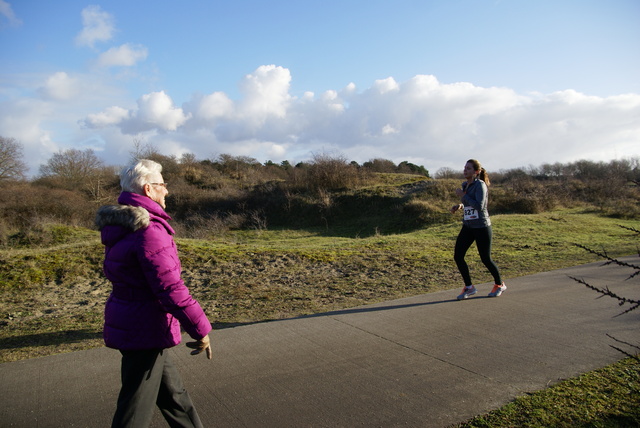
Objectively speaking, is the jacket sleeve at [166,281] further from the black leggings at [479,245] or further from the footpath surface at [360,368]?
the black leggings at [479,245]

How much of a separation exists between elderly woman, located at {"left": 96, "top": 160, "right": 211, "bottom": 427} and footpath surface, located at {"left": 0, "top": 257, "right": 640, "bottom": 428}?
0.80 metres

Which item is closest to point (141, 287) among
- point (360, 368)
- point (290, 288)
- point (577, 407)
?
point (360, 368)

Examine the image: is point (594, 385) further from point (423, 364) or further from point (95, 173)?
point (95, 173)

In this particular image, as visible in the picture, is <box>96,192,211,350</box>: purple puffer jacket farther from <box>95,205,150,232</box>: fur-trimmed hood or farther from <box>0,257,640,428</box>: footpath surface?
<box>0,257,640,428</box>: footpath surface

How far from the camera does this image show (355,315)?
5.96 m

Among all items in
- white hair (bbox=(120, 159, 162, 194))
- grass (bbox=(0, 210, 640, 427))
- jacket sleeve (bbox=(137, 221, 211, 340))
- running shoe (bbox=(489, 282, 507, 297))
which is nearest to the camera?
jacket sleeve (bbox=(137, 221, 211, 340))

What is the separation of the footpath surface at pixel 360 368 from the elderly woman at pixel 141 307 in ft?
2.62

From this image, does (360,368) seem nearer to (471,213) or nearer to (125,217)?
(125,217)

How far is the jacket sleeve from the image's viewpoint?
2582 mm

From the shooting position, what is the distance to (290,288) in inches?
304

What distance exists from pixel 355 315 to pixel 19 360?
12.4 ft

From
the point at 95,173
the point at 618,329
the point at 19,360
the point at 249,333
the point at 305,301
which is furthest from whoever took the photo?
the point at 95,173

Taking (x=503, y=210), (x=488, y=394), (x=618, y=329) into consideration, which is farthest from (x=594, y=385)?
(x=503, y=210)

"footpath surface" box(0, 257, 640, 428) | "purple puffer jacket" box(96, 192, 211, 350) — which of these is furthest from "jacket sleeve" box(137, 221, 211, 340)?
"footpath surface" box(0, 257, 640, 428)
